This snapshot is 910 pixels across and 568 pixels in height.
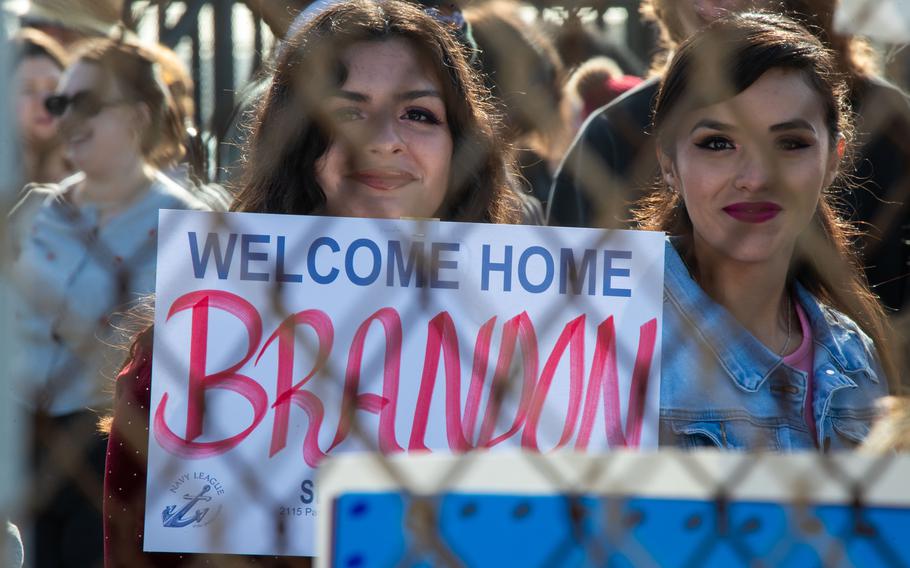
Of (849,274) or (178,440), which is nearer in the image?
(178,440)

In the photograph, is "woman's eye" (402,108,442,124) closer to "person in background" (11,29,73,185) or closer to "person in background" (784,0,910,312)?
"person in background" (11,29,73,185)

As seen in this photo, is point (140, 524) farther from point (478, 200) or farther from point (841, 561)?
point (841, 561)

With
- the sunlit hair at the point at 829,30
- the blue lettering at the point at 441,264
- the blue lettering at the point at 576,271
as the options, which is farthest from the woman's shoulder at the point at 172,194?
the sunlit hair at the point at 829,30

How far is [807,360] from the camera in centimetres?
171

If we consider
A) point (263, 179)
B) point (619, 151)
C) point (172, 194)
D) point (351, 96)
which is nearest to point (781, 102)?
point (619, 151)

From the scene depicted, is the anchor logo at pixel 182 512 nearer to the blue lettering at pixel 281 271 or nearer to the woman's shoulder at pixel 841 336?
the blue lettering at pixel 281 271

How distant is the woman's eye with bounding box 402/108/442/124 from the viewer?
160 centimetres

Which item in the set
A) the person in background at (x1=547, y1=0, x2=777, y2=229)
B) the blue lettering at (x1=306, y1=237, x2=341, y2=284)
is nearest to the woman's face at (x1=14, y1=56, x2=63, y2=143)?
the blue lettering at (x1=306, y1=237, x2=341, y2=284)

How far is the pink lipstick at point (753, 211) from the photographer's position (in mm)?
1666

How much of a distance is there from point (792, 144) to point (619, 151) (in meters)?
0.37

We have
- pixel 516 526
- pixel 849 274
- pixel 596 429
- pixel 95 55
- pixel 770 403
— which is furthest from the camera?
pixel 849 274

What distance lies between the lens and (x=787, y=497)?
3.71ft

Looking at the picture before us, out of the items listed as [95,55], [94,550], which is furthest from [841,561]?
[94,550]

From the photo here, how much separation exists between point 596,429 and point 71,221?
0.68 metres
